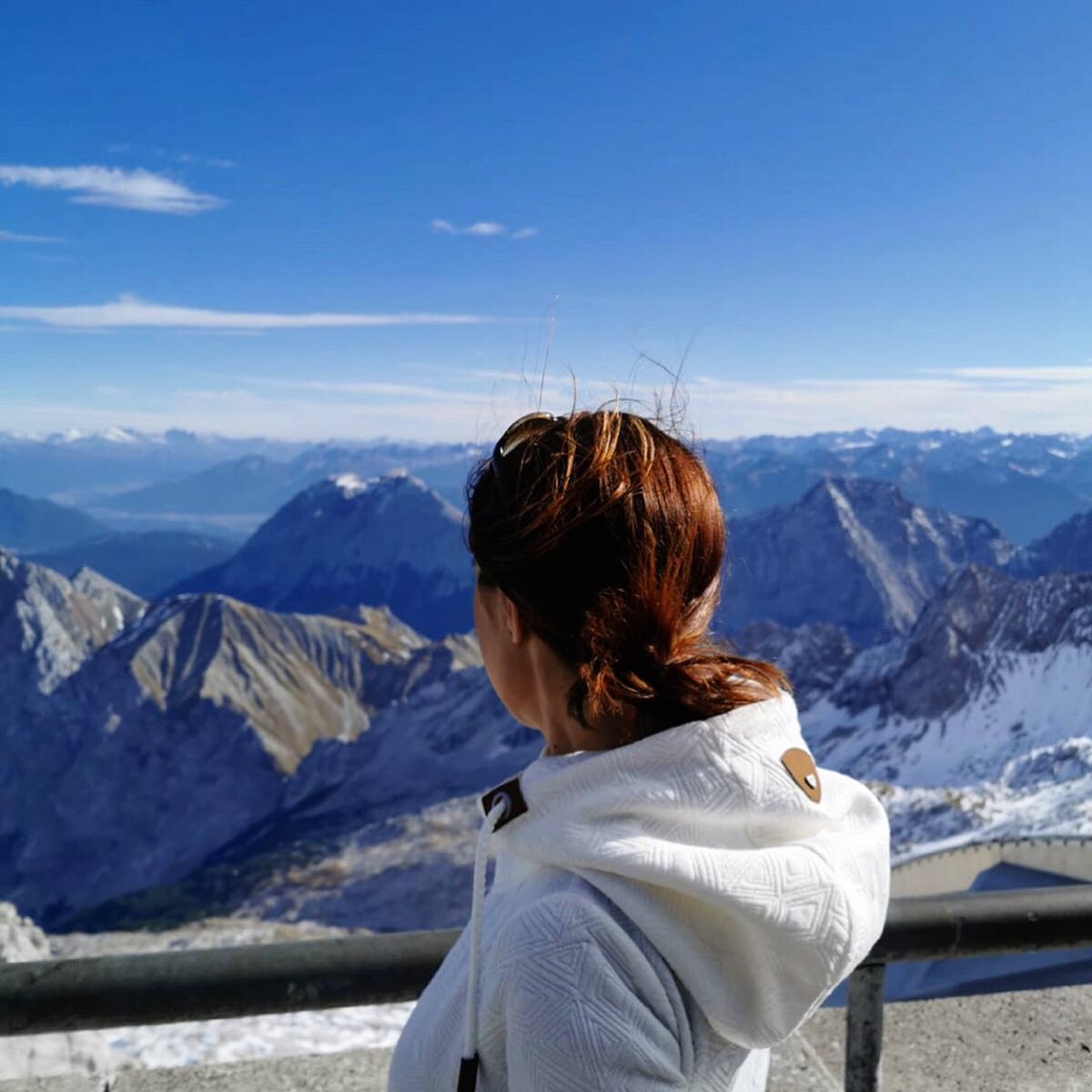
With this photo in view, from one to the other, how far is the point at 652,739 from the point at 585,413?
656 mm

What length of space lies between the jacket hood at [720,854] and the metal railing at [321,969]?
5.72 ft

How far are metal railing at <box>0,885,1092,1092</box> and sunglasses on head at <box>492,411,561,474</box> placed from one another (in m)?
1.98

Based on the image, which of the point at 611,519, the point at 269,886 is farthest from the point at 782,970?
the point at 269,886

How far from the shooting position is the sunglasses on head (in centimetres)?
208

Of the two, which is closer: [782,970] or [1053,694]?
[782,970]

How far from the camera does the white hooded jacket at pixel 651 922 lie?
170 cm

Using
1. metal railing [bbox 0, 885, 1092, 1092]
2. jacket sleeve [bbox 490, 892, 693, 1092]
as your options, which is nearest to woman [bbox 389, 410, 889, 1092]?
jacket sleeve [bbox 490, 892, 693, 1092]

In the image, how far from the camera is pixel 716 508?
206 centimetres

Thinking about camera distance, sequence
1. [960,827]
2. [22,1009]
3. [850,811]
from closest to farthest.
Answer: [850,811] < [22,1009] < [960,827]

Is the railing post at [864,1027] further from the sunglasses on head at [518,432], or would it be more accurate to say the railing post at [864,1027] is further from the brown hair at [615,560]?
the sunglasses on head at [518,432]

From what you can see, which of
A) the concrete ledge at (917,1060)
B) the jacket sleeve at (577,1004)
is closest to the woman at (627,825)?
the jacket sleeve at (577,1004)

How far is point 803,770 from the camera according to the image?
199 cm

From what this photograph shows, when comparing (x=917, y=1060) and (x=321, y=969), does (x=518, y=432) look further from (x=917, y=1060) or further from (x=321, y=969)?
(x=917, y=1060)

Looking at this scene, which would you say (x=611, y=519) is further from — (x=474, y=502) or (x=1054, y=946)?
(x=1054, y=946)
